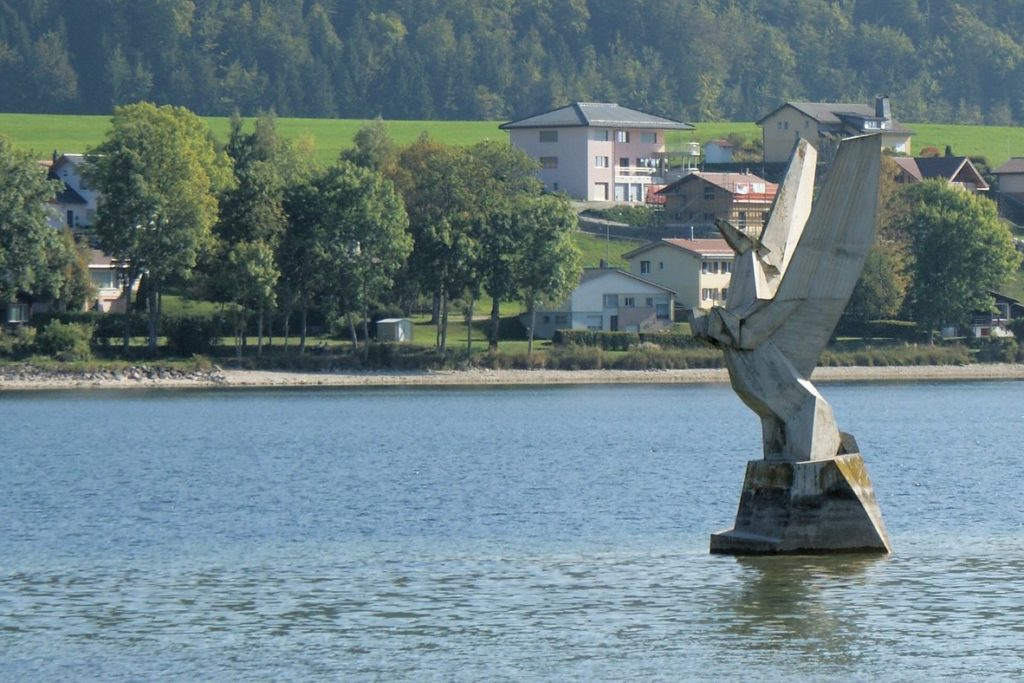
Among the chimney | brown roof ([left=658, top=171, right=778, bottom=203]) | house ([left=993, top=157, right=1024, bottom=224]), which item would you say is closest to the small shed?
brown roof ([left=658, top=171, right=778, bottom=203])

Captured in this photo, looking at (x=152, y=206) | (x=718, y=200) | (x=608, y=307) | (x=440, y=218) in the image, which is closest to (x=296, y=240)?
(x=152, y=206)

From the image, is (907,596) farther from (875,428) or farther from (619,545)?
(875,428)

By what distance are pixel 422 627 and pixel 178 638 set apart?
320 cm

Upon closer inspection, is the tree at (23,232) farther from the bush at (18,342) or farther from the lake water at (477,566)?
the lake water at (477,566)

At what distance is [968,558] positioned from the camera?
32.9m

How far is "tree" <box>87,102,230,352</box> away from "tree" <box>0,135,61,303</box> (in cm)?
280

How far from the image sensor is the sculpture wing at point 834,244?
102ft

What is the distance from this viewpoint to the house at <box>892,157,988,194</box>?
139625mm

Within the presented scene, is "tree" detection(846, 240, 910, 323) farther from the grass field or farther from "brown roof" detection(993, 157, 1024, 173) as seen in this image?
the grass field

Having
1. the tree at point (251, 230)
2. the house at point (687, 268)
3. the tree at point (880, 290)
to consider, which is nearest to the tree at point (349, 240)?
the tree at point (251, 230)

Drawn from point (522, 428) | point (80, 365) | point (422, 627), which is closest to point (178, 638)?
point (422, 627)

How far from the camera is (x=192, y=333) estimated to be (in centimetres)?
9288

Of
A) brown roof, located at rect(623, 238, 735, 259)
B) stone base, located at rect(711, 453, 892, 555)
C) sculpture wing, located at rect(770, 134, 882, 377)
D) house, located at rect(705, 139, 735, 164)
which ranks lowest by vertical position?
stone base, located at rect(711, 453, 892, 555)

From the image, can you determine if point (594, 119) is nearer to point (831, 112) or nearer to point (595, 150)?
point (595, 150)
